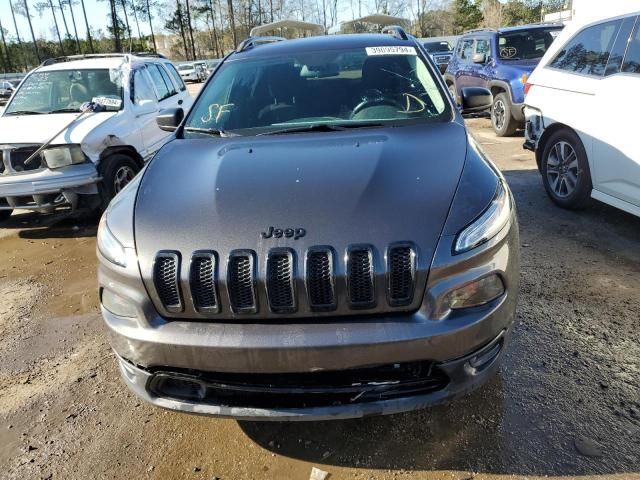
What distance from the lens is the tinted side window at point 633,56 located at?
4145 millimetres

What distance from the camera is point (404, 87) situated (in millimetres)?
3391

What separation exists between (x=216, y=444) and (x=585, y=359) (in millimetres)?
2014

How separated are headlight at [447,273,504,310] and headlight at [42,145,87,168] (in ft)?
15.1

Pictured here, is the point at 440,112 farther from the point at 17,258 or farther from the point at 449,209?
the point at 17,258

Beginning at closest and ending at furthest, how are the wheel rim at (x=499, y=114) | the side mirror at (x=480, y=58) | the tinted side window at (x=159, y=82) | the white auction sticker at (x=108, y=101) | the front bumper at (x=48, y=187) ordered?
the front bumper at (x=48, y=187) → the white auction sticker at (x=108, y=101) → the tinted side window at (x=159, y=82) → the wheel rim at (x=499, y=114) → the side mirror at (x=480, y=58)

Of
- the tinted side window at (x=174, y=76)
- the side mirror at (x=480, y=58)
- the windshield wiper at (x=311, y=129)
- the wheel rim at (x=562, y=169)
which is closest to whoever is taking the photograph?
the windshield wiper at (x=311, y=129)

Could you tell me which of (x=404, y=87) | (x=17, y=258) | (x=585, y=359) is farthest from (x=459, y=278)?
(x=17, y=258)

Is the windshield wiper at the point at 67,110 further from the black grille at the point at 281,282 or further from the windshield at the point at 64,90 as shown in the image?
the black grille at the point at 281,282

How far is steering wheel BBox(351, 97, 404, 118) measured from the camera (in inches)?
127

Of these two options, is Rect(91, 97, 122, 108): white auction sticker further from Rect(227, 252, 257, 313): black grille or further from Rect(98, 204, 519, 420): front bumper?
Rect(227, 252, 257, 313): black grille

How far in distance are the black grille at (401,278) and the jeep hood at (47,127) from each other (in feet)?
14.4

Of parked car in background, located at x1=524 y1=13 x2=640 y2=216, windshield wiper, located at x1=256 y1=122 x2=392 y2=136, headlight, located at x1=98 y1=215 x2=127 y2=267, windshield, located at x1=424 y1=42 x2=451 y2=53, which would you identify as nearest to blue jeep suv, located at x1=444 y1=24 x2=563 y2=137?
parked car in background, located at x1=524 y1=13 x2=640 y2=216

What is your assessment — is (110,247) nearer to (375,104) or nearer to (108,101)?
(375,104)

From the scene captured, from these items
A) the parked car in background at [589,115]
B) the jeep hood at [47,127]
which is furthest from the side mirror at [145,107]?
the parked car in background at [589,115]
